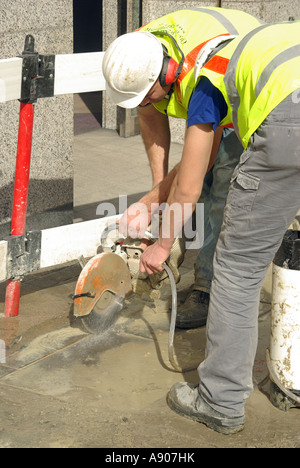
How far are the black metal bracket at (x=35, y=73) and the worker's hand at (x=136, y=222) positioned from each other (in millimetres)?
733

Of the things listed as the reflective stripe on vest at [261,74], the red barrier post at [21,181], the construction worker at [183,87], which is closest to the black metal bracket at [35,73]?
the red barrier post at [21,181]

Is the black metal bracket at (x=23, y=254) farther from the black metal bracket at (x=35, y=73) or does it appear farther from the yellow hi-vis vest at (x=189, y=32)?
the yellow hi-vis vest at (x=189, y=32)

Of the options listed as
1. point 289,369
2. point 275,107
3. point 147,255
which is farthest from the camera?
point 147,255

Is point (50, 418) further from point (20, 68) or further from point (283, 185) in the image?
point (20, 68)

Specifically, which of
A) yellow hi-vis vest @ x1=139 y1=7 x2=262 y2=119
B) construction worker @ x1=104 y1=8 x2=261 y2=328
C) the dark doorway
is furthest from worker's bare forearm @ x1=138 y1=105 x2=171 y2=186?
the dark doorway

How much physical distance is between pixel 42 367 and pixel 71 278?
1096 mm

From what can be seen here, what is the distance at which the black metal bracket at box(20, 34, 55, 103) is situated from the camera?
374cm

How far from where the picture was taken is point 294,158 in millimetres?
2836

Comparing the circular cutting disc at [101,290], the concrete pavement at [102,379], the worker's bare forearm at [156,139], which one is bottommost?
the concrete pavement at [102,379]

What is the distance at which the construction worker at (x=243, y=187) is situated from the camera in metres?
2.82

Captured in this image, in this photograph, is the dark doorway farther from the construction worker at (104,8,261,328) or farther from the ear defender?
the ear defender

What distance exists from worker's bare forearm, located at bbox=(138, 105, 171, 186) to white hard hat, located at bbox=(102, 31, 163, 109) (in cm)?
61

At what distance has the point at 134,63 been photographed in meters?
3.25
